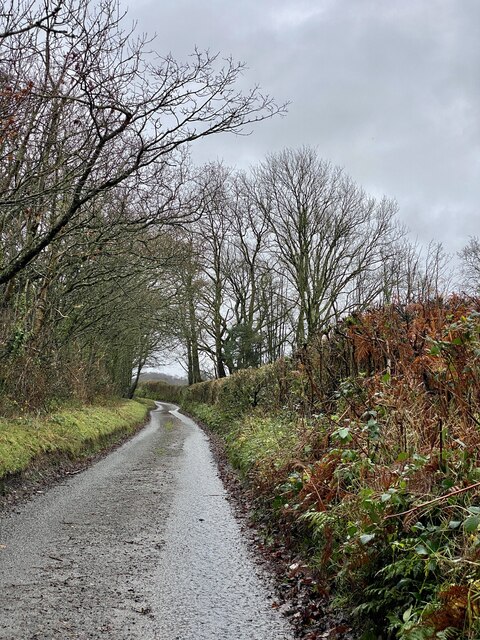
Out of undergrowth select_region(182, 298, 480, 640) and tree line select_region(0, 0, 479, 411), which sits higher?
tree line select_region(0, 0, 479, 411)

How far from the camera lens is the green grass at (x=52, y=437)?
30.0ft

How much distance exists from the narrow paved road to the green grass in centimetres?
94

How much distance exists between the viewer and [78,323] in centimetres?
2138

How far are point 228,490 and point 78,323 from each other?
1366cm

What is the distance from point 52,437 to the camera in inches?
454

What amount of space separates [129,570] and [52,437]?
7.08 m

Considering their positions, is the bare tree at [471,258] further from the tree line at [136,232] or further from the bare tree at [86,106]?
the bare tree at [86,106]

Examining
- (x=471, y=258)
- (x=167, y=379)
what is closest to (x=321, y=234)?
(x=471, y=258)

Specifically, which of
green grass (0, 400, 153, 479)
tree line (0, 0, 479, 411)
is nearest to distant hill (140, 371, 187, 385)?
tree line (0, 0, 479, 411)

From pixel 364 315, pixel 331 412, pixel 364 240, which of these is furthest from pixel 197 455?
pixel 364 240

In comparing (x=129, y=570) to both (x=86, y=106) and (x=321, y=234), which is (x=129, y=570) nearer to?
(x=86, y=106)

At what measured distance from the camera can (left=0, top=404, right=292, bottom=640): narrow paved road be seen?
3.95 m

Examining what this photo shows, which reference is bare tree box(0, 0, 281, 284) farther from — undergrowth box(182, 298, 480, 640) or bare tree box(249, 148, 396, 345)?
bare tree box(249, 148, 396, 345)

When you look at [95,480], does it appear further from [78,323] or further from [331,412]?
[78,323]
